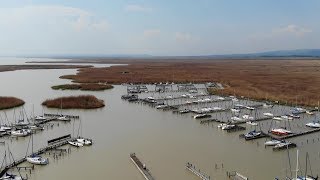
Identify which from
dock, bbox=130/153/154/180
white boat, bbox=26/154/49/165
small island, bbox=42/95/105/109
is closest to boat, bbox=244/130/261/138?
dock, bbox=130/153/154/180

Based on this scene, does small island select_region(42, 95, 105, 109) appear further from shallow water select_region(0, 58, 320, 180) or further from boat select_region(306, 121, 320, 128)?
boat select_region(306, 121, 320, 128)

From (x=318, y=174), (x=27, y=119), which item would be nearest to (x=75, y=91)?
(x=27, y=119)

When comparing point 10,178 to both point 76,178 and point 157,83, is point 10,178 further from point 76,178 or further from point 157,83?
point 157,83

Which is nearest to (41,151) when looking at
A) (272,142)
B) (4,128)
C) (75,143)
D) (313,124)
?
(75,143)

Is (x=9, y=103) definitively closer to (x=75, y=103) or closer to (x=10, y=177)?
(x=75, y=103)

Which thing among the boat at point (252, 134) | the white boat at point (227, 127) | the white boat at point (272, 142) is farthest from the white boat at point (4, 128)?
the white boat at point (272, 142)

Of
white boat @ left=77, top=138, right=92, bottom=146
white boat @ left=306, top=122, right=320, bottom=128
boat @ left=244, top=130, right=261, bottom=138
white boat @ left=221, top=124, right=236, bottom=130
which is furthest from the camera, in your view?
white boat @ left=306, top=122, right=320, bottom=128

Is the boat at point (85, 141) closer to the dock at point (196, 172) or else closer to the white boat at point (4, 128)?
the white boat at point (4, 128)
